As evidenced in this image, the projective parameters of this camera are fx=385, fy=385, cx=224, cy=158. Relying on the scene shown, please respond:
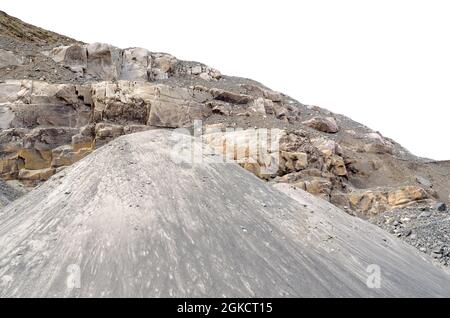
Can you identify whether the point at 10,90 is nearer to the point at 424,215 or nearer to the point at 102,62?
the point at 102,62

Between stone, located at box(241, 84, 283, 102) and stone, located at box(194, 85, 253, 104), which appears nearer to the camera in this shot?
stone, located at box(194, 85, 253, 104)

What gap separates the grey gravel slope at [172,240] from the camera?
14.2 feet

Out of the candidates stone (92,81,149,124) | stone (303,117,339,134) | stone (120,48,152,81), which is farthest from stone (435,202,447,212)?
stone (120,48,152,81)

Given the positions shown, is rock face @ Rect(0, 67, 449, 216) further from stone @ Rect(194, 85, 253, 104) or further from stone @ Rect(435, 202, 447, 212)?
stone @ Rect(435, 202, 447, 212)

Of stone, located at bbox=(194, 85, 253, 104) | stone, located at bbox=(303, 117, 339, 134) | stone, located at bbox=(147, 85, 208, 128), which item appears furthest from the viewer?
stone, located at bbox=(303, 117, 339, 134)

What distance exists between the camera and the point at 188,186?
5.85 metres

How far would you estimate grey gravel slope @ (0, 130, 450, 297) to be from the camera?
434 centimetres

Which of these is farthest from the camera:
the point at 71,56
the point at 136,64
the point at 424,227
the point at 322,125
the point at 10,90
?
the point at 136,64

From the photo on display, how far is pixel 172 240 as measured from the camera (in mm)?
4750

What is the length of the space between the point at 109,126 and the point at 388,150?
13178mm

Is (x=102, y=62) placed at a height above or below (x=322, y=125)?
above

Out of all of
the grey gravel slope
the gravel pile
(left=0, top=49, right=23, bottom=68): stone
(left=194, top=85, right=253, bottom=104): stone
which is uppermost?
(left=0, top=49, right=23, bottom=68): stone

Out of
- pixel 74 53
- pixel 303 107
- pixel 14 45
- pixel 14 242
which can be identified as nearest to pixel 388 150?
pixel 303 107

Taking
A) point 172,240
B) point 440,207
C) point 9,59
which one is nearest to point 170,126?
point 9,59
